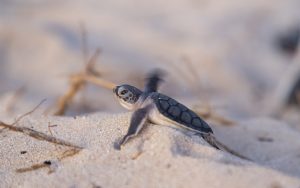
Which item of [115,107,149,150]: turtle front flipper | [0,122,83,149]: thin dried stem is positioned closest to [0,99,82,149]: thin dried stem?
[0,122,83,149]: thin dried stem

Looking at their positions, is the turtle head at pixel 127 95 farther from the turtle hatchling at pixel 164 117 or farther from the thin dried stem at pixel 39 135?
the thin dried stem at pixel 39 135

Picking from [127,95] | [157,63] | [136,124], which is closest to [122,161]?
[136,124]

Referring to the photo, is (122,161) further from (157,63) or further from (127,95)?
(157,63)

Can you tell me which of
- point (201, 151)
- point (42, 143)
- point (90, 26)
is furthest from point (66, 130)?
point (90, 26)

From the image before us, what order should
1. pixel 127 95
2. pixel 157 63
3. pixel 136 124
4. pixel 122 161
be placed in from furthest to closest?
pixel 157 63 → pixel 127 95 → pixel 136 124 → pixel 122 161

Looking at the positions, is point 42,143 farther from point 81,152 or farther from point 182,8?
point 182,8

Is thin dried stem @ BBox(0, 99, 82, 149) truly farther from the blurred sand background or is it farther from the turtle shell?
the turtle shell
